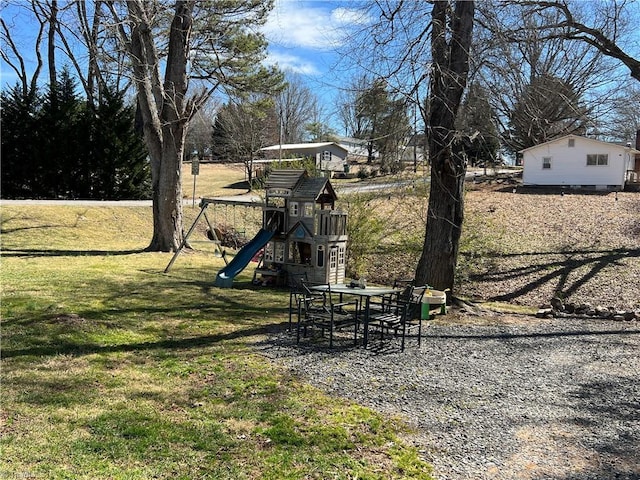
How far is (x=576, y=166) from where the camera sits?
2928cm

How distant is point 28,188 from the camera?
2345cm

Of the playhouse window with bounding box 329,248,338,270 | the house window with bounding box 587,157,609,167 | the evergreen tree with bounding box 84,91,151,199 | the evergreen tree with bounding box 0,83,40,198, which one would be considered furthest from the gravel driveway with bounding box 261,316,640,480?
the house window with bounding box 587,157,609,167

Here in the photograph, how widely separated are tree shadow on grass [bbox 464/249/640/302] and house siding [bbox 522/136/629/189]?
45.2ft

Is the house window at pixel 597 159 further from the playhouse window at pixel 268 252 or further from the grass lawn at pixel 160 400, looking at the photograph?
the grass lawn at pixel 160 400

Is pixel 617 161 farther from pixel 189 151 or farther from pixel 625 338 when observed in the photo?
pixel 189 151

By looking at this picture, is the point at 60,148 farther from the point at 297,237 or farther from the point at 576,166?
the point at 576,166

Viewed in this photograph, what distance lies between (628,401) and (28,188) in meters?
24.1

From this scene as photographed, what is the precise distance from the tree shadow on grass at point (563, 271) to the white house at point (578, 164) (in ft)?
45.2

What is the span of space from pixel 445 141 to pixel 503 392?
5.19 metres

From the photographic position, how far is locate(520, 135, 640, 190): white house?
2847 centimetres

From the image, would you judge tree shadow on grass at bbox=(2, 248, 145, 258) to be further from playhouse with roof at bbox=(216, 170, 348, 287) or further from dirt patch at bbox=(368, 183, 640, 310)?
Answer: dirt patch at bbox=(368, 183, 640, 310)

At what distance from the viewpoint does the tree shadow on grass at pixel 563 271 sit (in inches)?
523

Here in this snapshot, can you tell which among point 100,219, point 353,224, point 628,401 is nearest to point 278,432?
point 628,401

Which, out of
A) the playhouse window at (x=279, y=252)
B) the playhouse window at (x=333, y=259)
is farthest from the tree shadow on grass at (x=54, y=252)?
the playhouse window at (x=333, y=259)
